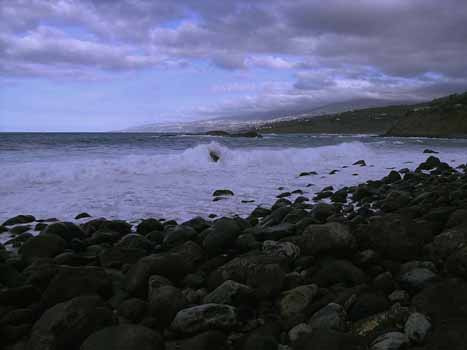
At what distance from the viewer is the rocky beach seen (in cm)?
255

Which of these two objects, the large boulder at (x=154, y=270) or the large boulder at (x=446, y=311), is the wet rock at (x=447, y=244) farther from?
the large boulder at (x=154, y=270)

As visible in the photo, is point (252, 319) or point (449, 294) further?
point (252, 319)

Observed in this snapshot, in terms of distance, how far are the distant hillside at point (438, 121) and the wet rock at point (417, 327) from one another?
59078 mm

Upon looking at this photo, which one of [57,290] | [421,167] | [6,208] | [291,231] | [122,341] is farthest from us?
[421,167]

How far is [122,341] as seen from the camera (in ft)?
8.10

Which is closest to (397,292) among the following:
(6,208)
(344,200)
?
(344,200)

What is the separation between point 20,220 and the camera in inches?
273

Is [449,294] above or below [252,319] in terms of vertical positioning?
above

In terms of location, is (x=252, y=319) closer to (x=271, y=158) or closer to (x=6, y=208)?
(x=6, y=208)

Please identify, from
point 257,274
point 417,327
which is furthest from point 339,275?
point 417,327

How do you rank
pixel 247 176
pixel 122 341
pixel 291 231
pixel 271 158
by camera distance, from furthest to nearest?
pixel 271 158
pixel 247 176
pixel 291 231
pixel 122 341

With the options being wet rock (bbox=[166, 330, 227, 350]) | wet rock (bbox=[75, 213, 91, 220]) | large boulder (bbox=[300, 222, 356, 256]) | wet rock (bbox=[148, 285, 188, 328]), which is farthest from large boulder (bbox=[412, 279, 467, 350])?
wet rock (bbox=[75, 213, 91, 220])

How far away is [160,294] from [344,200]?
5.89m

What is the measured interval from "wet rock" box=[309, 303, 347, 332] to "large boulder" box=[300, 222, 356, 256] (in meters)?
1.13
